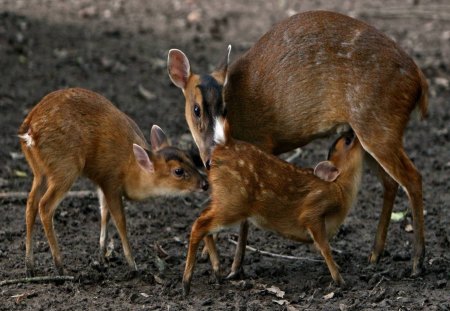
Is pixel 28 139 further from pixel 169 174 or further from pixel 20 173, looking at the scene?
pixel 20 173

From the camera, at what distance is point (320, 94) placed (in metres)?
7.96

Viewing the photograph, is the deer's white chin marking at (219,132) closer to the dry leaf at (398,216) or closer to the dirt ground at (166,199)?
the dirt ground at (166,199)

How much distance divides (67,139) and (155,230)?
1.60 m

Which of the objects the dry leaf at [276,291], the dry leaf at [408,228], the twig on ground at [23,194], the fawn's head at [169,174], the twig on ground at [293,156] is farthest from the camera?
the twig on ground at [293,156]

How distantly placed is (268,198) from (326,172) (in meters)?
0.58

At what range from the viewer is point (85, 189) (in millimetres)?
9555

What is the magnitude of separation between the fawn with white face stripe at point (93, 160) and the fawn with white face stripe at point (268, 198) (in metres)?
0.72

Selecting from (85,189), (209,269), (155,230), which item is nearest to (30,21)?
(85,189)

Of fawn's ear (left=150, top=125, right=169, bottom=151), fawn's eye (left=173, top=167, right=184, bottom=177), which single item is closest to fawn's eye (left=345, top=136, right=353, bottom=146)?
fawn's eye (left=173, top=167, right=184, bottom=177)

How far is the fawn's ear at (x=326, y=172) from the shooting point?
7410mm

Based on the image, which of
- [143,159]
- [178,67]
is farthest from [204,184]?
[178,67]

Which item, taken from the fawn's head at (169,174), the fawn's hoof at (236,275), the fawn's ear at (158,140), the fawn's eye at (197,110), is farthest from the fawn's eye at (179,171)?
the fawn's hoof at (236,275)

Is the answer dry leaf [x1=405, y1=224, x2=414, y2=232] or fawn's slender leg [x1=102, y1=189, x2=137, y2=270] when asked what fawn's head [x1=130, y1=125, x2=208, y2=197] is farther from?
dry leaf [x1=405, y1=224, x2=414, y2=232]

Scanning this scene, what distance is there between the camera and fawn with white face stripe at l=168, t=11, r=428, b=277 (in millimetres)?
7609
